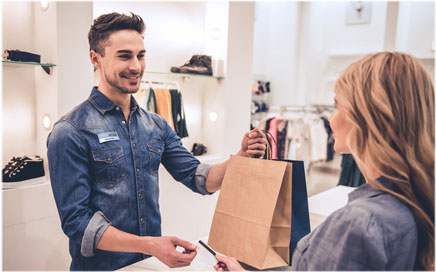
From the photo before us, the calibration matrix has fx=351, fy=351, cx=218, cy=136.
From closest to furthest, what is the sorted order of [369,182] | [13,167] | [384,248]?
[384,248]
[369,182]
[13,167]

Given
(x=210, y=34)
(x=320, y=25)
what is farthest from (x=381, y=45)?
(x=210, y=34)

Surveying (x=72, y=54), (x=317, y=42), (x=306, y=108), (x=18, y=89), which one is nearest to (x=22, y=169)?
(x=18, y=89)

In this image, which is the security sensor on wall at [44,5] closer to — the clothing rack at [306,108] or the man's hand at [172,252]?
the man's hand at [172,252]

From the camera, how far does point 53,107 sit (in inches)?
82.1

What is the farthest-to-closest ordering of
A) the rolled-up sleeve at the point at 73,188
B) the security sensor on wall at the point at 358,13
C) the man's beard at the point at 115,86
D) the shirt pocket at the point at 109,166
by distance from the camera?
the security sensor on wall at the point at 358,13
the man's beard at the point at 115,86
the shirt pocket at the point at 109,166
the rolled-up sleeve at the point at 73,188

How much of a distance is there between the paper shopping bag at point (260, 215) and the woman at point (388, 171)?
37 cm

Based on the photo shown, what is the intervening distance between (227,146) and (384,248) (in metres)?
2.49

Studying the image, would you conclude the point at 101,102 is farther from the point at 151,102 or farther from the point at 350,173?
the point at 350,173

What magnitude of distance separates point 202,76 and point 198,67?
82 mm

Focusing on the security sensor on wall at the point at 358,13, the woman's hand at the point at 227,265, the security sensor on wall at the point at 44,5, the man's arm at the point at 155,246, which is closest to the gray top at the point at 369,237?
the woman's hand at the point at 227,265

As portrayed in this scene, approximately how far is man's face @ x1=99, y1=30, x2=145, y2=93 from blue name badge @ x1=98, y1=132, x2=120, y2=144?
0.19 m

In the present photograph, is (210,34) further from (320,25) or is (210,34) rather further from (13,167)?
(320,25)

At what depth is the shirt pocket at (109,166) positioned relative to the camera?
1.33 m

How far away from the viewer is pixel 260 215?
45.9 inches
